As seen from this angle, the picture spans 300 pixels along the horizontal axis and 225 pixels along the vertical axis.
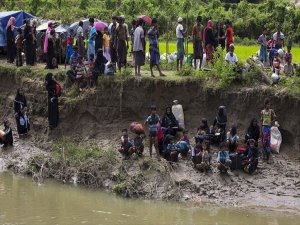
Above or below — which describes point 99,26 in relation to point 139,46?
above

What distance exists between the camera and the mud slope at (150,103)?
15930mm

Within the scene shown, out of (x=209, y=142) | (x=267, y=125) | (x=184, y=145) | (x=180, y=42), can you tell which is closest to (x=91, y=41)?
(x=180, y=42)

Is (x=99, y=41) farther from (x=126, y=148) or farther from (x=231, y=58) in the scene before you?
(x=126, y=148)

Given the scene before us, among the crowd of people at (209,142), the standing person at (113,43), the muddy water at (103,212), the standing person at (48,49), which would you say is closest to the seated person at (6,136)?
the standing person at (48,49)

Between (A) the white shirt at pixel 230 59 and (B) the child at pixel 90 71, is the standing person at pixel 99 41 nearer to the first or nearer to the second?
(B) the child at pixel 90 71

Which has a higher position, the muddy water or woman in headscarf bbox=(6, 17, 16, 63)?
woman in headscarf bbox=(6, 17, 16, 63)

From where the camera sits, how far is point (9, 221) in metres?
13.1

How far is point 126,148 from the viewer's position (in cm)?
1573

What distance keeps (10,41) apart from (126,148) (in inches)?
269

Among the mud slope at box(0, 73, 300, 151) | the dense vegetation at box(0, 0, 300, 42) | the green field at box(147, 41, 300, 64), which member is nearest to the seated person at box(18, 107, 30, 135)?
the mud slope at box(0, 73, 300, 151)

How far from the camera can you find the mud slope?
1593 cm

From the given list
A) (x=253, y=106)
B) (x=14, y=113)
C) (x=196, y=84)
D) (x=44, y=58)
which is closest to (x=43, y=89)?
(x=14, y=113)

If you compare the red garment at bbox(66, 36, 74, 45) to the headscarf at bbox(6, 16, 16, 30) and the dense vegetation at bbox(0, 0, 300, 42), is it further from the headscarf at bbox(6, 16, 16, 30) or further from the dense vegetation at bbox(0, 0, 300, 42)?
the dense vegetation at bbox(0, 0, 300, 42)

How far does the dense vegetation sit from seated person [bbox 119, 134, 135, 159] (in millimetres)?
10416
